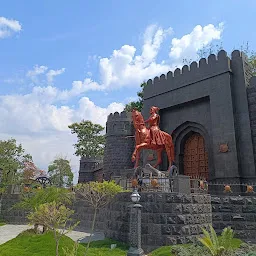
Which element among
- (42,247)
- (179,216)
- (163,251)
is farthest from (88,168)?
(42,247)

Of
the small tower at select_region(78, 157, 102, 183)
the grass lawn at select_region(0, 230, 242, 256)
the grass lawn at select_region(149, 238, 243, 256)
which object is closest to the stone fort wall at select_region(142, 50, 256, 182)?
the grass lawn at select_region(149, 238, 243, 256)

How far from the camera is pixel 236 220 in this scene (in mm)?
10156

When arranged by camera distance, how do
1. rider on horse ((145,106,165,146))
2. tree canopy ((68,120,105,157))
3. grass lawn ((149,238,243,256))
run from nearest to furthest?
grass lawn ((149,238,243,256)), rider on horse ((145,106,165,146)), tree canopy ((68,120,105,157))

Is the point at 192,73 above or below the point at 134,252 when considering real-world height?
above

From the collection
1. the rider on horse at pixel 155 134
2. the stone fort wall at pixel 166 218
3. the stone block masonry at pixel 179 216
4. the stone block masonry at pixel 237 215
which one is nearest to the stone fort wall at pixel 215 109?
the rider on horse at pixel 155 134

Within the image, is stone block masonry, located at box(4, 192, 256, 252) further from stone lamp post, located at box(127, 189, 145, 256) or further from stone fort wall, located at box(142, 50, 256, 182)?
stone fort wall, located at box(142, 50, 256, 182)

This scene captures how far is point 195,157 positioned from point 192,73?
17.4 feet

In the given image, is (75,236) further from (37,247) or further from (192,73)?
(192,73)

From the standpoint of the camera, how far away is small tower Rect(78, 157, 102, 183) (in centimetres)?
3231

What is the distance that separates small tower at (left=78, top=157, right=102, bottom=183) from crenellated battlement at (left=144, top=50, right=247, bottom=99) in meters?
16.9

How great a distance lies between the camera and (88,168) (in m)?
32.8

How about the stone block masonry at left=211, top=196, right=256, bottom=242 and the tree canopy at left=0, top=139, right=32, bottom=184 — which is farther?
the tree canopy at left=0, top=139, right=32, bottom=184

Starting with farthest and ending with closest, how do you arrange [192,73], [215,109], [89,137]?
[89,137] → [192,73] → [215,109]

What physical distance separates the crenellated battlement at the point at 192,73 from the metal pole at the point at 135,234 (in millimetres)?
9822
